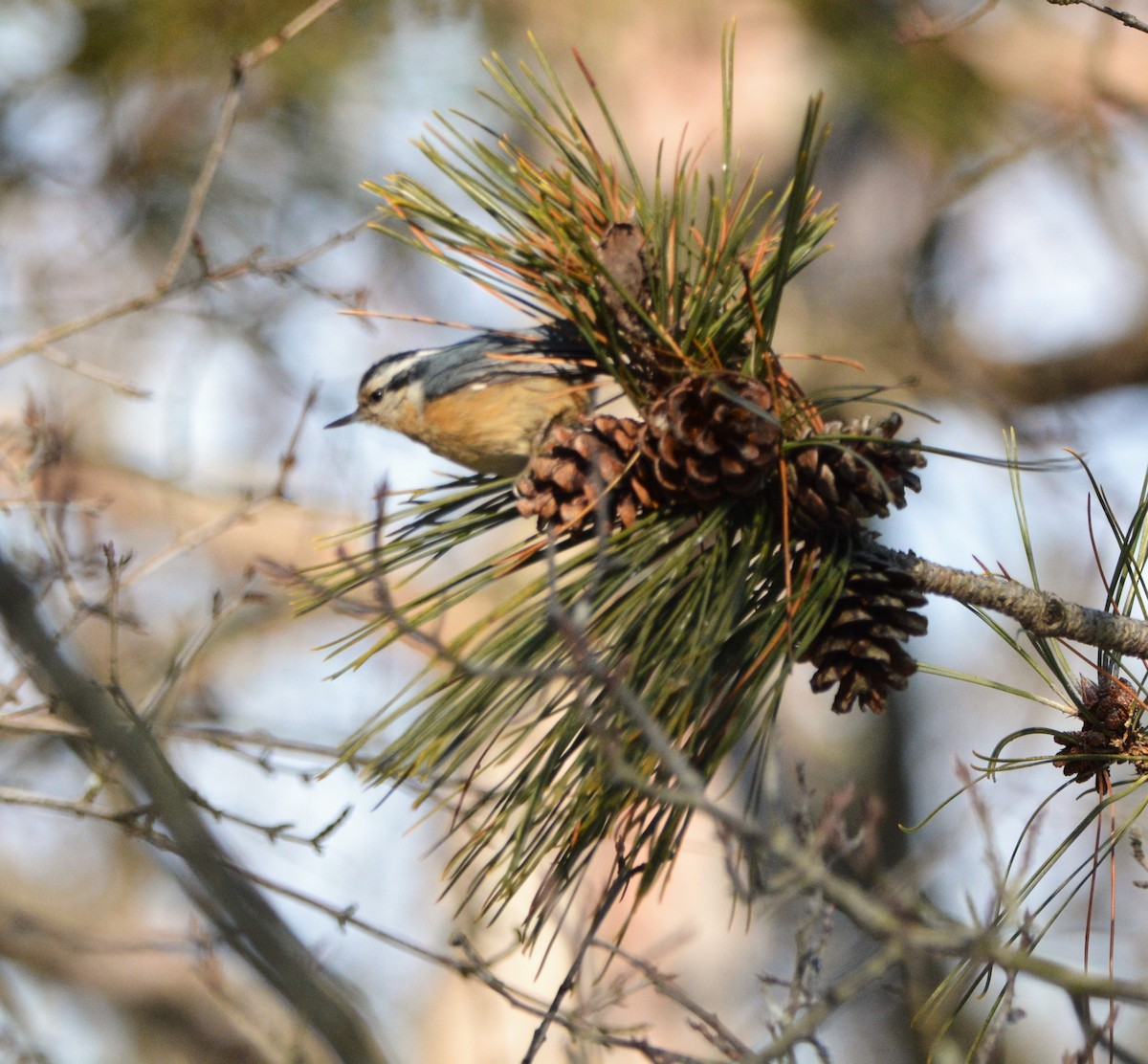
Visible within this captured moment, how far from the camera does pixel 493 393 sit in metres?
1.52

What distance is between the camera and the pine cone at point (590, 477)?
37.5 inches

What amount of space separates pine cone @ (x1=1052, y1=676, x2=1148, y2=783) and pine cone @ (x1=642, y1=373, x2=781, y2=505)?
1.14ft

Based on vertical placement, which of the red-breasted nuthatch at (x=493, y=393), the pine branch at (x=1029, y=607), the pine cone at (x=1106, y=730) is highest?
the red-breasted nuthatch at (x=493, y=393)

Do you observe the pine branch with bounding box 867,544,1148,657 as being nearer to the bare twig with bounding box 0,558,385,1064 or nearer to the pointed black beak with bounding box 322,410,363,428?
the bare twig with bounding box 0,558,385,1064

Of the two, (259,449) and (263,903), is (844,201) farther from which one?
(263,903)

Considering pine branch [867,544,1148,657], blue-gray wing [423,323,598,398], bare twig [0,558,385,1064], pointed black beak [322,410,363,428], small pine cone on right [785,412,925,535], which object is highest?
pointed black beak [322,410,363,428]

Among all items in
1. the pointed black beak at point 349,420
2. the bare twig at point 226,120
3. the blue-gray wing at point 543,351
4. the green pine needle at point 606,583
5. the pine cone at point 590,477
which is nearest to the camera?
the green pine needle at point 606,583

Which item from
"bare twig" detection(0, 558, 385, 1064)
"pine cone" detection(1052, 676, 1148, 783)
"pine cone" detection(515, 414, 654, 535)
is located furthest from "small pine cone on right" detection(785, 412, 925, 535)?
"bare twig" detection(0, 558, 385, 1064)

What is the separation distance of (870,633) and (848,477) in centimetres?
13

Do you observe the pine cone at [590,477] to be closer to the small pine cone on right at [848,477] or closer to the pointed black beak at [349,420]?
the small pine cone on right at [848,477]

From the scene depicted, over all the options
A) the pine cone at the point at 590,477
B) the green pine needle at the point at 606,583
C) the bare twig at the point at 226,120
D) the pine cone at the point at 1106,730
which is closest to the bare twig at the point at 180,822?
the green pine needle at the point at 606,583

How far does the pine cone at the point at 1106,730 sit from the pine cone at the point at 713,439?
1.14ft

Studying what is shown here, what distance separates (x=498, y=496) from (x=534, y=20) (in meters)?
2.46

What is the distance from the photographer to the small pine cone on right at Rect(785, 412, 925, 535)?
86 cm
